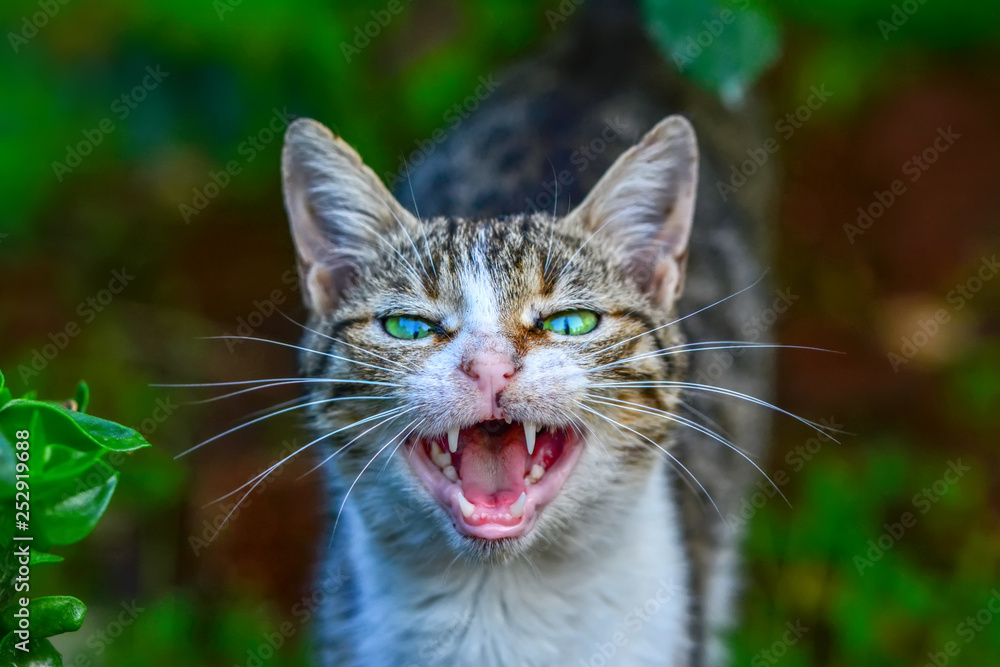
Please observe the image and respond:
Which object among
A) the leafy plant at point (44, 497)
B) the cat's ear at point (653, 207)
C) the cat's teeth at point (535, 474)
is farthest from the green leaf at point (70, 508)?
the cat's ear at point (653, 207)

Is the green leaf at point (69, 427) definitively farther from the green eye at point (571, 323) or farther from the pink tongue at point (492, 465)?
the green eye at point (571, 323)

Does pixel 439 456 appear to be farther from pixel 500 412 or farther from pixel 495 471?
pixel 500 412

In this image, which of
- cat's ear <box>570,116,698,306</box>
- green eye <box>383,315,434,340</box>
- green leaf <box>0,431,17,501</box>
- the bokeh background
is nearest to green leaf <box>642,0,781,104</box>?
the bokeh background

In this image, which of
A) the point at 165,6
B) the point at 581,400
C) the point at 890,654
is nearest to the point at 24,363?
the point at 165,6

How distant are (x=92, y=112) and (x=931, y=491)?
3.72 metres

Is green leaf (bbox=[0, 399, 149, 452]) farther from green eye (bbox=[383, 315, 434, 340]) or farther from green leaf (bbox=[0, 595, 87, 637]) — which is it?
green eye (bbox=[383, 315, 434, 340])

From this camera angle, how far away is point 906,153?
4926mm

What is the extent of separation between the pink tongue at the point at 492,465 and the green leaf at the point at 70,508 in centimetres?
89

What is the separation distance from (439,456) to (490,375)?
0.34 meters

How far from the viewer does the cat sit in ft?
6.90

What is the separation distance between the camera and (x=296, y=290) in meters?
4.78

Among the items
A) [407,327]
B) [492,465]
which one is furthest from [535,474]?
[407,327]

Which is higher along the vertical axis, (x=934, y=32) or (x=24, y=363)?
(x=934, y=32)

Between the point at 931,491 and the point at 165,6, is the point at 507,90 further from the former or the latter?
the point at 931,491
